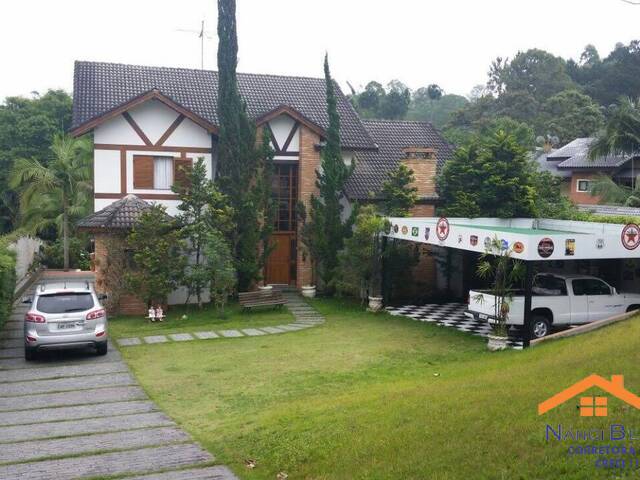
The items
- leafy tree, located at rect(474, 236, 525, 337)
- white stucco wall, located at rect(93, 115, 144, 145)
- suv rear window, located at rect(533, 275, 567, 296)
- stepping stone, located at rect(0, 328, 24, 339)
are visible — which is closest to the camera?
leafy tree, located at rect(474, 236, 525, 337)

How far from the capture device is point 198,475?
24.8 feet

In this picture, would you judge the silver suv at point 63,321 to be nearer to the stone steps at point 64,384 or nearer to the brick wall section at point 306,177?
the stone steps at point 64,384

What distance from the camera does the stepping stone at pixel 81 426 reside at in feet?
30.7

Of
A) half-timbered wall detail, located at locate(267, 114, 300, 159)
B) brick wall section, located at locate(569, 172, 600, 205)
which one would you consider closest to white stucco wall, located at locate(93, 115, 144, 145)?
half-timbered wall detail, located at locate(267, 114, 300, 159)

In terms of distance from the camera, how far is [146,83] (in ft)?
81.4

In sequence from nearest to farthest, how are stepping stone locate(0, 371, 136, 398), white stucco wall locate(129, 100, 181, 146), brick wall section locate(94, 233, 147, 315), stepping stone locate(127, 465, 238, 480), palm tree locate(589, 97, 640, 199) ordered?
stepping stone locate(127, 465, 238, 480) → stepping stone locate(0, 371, 136, 398) → brick wall section locate(94, 233, 147, 315) → white stucco wall locate(129, 100, 181, 146) → palm tree locate(589, 97, 640, 199)

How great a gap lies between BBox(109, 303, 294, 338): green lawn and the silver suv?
2.69 m

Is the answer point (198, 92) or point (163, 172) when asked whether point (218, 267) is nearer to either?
point (163, 172)

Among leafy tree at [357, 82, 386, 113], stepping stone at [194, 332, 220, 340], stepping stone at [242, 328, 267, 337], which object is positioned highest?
leafy tree at [357, 82, 386, 113]

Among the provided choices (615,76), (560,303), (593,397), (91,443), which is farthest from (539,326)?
(615,76)

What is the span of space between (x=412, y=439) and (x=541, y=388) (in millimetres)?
1942

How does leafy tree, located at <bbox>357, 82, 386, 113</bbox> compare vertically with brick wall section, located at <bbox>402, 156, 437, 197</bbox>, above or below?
above

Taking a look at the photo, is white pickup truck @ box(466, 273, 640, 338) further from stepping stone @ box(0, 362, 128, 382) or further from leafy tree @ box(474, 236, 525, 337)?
stepping stone @ box(0, 362, 128, 382)

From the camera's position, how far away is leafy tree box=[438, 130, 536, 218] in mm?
21750
